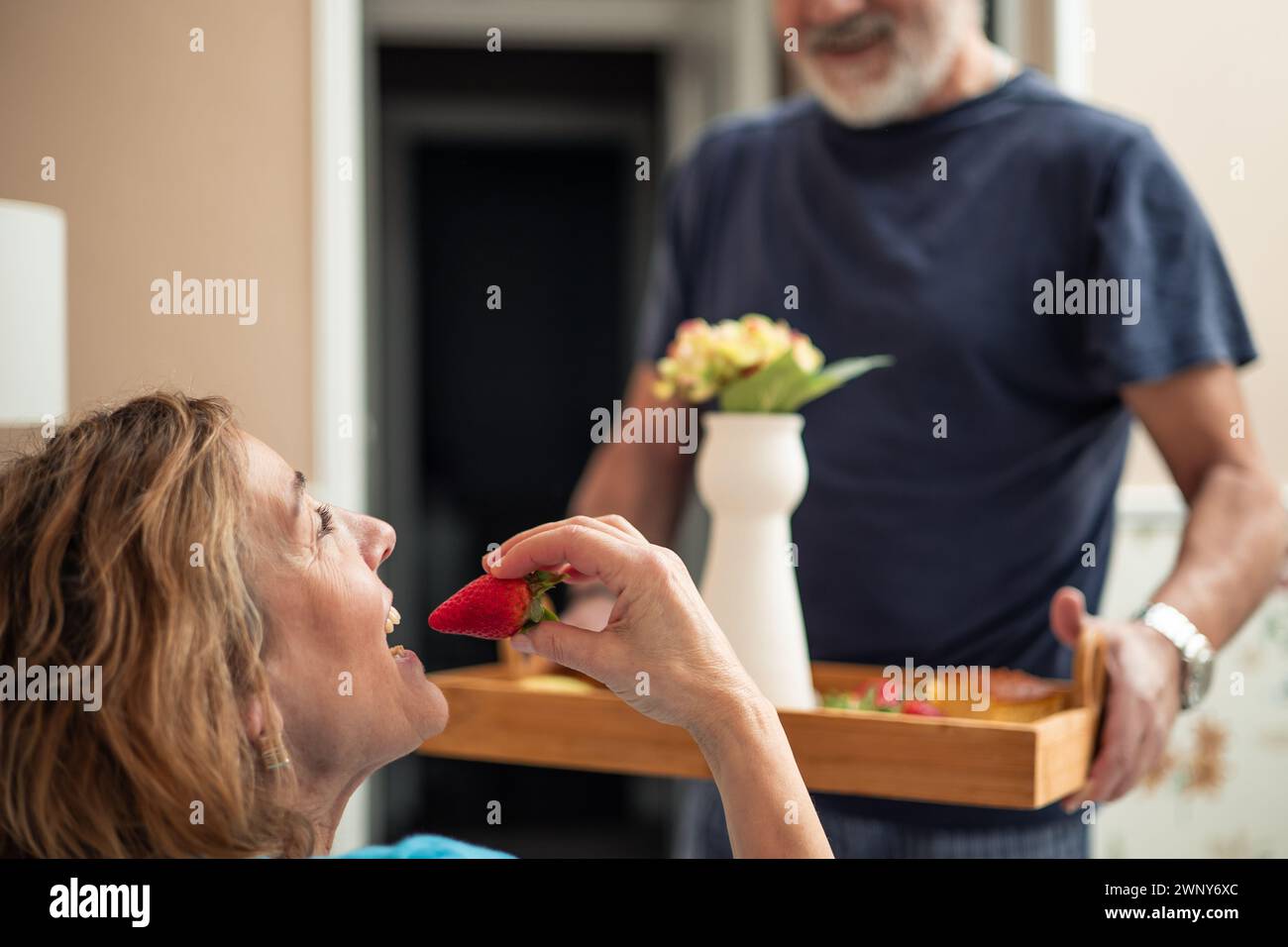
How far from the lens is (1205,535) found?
43.2 inches

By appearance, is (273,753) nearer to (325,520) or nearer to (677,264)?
(325,520)

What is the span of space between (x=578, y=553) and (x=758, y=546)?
29cm

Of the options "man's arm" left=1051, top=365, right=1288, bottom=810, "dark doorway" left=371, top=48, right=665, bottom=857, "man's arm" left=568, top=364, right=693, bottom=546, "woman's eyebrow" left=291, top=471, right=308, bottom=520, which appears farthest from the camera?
"dark doorway" left=371, top=48, right=665, bottom=857

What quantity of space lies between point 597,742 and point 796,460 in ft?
0.86

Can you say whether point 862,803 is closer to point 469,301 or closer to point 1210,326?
point 1210,326

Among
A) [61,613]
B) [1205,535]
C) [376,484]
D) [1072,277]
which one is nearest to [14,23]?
[61,613]

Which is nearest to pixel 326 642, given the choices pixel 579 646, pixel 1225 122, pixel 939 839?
pixel 579 646

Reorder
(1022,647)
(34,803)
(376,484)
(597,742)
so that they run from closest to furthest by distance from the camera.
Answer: (34,803) → (597,742) → (1022,647) → (376,484)

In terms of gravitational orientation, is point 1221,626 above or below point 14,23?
below

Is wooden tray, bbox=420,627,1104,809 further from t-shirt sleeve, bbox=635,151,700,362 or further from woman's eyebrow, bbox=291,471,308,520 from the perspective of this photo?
t-shirt sleeve, bbox=635,151,700,362

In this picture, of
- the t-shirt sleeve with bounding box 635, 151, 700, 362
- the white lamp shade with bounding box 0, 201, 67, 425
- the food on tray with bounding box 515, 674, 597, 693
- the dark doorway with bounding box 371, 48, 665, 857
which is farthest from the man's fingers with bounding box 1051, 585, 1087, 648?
the dark doorway with bounding box 371, 48, 665, 857

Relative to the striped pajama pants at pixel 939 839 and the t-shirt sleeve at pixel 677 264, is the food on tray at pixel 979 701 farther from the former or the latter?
the t-shirt sleeve at pixel 677 264

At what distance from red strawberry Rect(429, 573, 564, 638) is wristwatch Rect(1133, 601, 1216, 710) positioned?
1.72 feet

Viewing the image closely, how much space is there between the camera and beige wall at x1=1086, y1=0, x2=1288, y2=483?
1281mm
